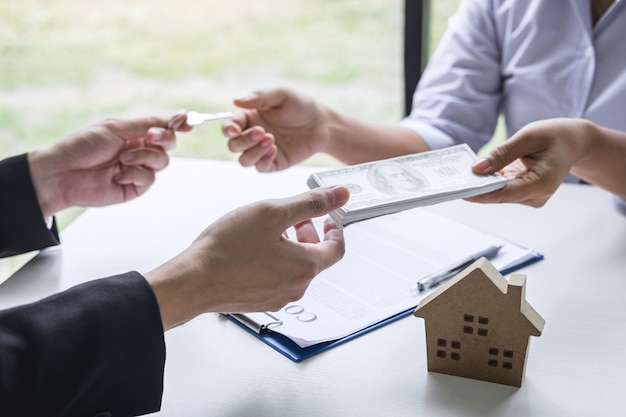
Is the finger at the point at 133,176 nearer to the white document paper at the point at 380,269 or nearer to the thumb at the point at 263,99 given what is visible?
the thumb at the point at 263,99

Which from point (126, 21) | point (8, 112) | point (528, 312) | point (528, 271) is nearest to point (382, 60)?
point (126, 21)

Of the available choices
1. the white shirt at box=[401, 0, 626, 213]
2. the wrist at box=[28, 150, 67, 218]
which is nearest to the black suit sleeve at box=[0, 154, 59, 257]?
the wrist at box=[28, 150, 67, 218]

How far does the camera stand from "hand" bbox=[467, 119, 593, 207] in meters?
1.03

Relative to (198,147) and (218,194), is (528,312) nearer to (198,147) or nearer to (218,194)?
(218,194)

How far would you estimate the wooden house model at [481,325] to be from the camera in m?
0.76

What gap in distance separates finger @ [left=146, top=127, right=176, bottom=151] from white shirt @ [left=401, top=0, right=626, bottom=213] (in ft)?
1.62

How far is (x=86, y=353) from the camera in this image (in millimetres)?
698

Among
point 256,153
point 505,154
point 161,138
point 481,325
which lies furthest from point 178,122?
point 481,325

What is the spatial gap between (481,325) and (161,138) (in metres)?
0.62

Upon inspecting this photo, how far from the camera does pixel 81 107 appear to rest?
11.3ft

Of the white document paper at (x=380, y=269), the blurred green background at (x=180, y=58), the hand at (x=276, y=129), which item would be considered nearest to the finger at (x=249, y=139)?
the hand at (x=276, y=129)

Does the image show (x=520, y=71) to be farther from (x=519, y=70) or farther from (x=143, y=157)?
(x=143, y=157)

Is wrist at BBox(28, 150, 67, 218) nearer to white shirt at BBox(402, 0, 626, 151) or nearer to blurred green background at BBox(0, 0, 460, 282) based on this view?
white shirt at BBox(402, 0, 626, 151)

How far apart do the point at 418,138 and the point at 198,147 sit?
6.63 feet
